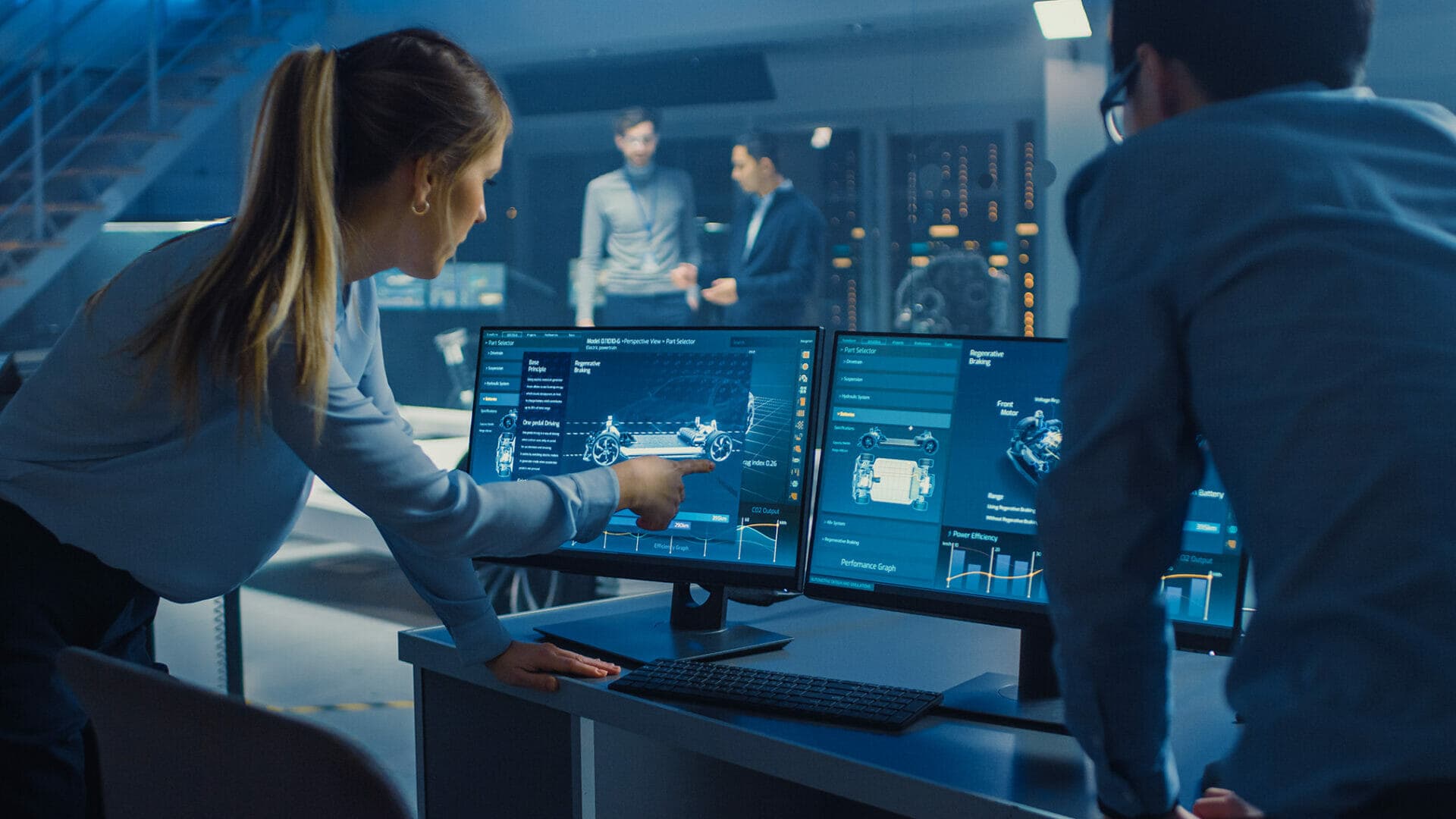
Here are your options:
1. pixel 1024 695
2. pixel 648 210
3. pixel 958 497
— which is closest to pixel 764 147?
pixel 648 210

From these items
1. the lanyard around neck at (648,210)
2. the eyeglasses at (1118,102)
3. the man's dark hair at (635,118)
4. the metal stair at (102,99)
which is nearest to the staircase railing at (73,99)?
the metal stair at (102,99)

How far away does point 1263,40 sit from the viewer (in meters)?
0.77

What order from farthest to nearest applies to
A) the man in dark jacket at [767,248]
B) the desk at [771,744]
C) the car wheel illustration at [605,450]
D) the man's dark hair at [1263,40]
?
the man in dark jacket at [767,248] → the car wheel illustration at [605,450] → the desk at [771,744] → the man's dark hair at [1263,40]

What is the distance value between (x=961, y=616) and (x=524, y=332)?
2.31 feet

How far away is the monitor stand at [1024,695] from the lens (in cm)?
122

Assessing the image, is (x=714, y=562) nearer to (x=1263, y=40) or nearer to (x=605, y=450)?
(x=605, y=450)

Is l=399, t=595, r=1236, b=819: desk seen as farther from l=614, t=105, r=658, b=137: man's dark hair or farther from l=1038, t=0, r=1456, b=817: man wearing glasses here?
l=614, t=105, r=658, b=137: man's dark hair

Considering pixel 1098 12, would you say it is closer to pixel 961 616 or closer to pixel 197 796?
pixel 961 616

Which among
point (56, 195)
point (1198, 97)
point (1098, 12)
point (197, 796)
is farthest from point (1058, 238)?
point (56, 195)

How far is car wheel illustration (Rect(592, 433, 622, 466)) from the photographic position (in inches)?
62.3

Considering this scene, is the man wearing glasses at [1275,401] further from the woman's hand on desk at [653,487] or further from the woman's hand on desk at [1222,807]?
the woman's hand on desk at [653,487]

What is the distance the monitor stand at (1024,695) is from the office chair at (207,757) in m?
0.68

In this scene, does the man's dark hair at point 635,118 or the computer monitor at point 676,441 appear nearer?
the computer monitor at point 676,441

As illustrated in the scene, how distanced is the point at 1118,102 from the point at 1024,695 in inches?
25.6
